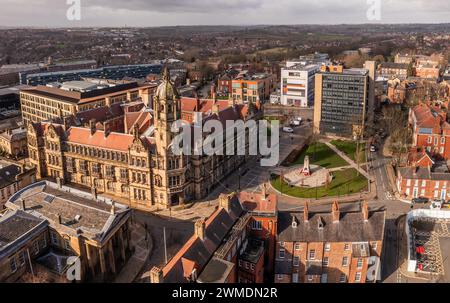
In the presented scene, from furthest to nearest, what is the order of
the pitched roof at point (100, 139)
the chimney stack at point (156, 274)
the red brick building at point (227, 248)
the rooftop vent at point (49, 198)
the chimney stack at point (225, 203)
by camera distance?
the pitched roof at point (100, 139) → the rooftop vent at point (49, 198) → the chimney stack at point (225, 203) → the red brick building at point (227, 248) → the chimney stack at point (156, 274)

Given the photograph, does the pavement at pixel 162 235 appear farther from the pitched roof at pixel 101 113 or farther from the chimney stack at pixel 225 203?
the pitched roof at pixel 101 113

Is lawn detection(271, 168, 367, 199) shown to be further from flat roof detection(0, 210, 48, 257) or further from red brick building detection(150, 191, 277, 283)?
flat roof detection(0, 210, 48, 257)

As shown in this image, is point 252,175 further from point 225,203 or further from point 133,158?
point 225,203

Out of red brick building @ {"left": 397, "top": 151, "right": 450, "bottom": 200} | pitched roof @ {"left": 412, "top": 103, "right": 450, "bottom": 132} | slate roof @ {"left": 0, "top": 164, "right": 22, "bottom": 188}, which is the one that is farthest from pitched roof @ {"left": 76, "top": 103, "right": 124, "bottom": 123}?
pitched roof @ {"left": 412, "top": 103, "right": 450, "bottom": 132}

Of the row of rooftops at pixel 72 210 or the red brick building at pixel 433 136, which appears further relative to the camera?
the red brick building at pixel 433 136

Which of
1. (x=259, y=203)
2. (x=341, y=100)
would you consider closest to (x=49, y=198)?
(x=259, y=203)

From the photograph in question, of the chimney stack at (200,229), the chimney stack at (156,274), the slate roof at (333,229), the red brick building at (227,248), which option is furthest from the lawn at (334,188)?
the chimney stack at (156,274)
